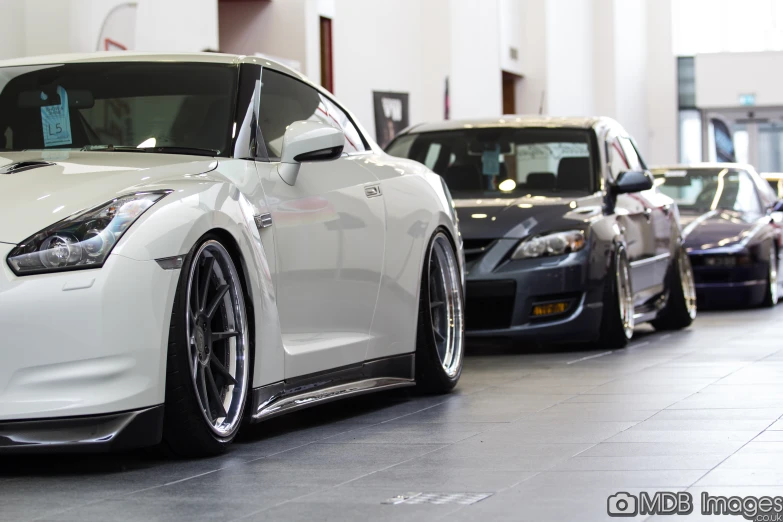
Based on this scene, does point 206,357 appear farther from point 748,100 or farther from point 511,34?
point 748,100

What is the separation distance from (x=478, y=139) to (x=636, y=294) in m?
1.53

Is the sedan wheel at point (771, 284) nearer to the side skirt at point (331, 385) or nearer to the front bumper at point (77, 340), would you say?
the side skirt at point (331, 385)

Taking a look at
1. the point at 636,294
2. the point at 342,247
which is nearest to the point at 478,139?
the point at 636,294

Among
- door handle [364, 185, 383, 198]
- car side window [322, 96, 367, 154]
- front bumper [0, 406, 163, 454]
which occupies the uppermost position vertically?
car side window [322, 96, 367, 154]

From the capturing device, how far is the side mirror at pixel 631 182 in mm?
9594

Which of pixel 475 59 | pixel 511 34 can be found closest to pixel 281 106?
pixel 475 59

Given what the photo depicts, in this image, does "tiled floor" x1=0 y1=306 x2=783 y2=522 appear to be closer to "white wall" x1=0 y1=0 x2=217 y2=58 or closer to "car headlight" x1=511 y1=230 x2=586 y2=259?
"car headlight" x1=511 y1=230 x2=586 y2=259

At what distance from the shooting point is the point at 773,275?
1402 cm

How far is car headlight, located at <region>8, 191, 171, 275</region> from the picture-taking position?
13.9 feet

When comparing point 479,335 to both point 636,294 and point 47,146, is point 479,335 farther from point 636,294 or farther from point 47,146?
point 47,146

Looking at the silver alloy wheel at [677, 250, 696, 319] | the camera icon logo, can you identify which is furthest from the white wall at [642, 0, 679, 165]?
the camera icon logo

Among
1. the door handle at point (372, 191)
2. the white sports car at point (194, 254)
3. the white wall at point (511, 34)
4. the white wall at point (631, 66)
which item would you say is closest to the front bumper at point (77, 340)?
the white sports car at point (194, 254)

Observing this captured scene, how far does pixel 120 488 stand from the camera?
4141 mm

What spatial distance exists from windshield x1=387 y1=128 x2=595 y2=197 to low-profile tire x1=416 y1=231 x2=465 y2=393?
2.57m
